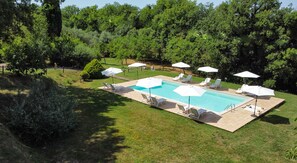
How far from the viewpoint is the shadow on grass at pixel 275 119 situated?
12.9 meters

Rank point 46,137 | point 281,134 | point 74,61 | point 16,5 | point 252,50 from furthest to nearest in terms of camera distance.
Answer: point 74,61 < point 252,50 < point 16,5 < point 281,134 < point 46,137

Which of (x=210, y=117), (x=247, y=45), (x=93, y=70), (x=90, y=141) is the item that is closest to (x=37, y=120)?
(x=90, y=141)

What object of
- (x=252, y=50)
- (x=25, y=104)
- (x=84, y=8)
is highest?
(x=84, y=8)

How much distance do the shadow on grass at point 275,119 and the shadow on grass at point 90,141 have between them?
8.44m

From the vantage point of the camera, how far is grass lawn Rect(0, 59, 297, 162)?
8.76m

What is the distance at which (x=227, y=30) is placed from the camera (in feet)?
82.0

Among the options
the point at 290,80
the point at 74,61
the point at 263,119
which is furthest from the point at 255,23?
the point at 74,61

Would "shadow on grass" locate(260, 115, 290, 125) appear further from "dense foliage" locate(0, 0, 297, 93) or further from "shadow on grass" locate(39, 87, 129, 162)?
"dense foliage" locate(0, 0, 297, 93)

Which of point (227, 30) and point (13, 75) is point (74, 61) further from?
point (227, 30)

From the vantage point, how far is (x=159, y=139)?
33.7 feet

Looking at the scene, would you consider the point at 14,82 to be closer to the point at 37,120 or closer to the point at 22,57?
the point at 22,57

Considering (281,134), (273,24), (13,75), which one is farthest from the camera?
(273,24)

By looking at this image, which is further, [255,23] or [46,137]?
[255,23]

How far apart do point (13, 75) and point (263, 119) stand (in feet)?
50.3
